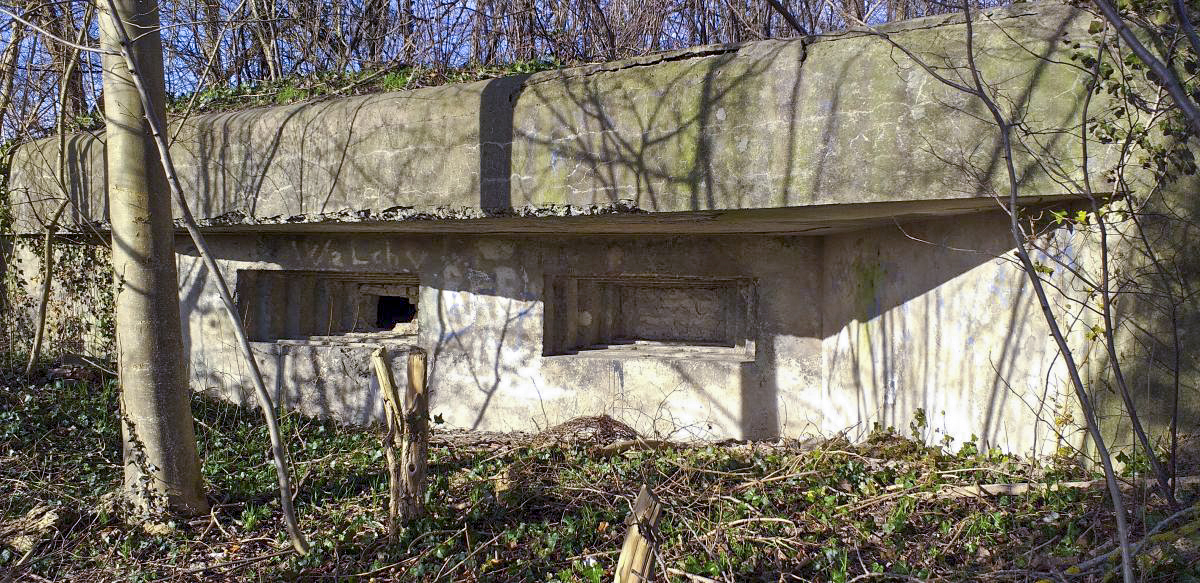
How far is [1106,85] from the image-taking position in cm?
252

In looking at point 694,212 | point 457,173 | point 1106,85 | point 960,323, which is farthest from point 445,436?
point 1106,85

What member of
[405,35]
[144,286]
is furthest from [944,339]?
[405,35]

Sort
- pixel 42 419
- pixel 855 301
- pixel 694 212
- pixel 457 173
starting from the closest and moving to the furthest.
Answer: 1. pixel 694 212
2. pixel 457 173
3. pixel 855 301
4. pixel 42 419

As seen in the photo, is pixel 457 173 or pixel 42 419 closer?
pixel 457 173

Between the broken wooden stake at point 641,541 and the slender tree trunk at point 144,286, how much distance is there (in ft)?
6.98

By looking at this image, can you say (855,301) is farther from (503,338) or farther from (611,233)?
(503,338)

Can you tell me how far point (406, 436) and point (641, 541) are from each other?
1297 mm

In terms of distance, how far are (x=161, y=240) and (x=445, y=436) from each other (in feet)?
6.52

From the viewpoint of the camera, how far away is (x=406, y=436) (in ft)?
10.0

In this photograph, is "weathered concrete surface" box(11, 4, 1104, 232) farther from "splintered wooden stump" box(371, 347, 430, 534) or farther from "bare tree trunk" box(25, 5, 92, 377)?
"bare tree trunk" box(25, 5, 92, 377)

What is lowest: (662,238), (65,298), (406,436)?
(406,436)

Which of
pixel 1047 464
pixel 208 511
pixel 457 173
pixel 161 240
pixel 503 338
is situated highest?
pixel 457 173

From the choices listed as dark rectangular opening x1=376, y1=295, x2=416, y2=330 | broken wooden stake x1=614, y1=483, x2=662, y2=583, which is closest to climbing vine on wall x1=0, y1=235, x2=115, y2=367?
dark rectangular opening x1=376, y1=295, x2=416, y2=330

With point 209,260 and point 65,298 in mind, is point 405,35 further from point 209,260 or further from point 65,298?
point 209,260
